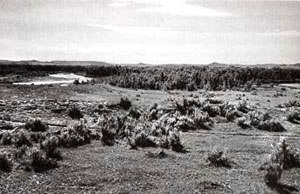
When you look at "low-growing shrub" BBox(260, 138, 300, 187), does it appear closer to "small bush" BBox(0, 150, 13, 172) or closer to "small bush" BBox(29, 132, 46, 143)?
"small bush" BBox(0, 150, 13, 172)

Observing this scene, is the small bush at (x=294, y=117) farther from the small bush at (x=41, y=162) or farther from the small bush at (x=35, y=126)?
the small bush at (x=41, y=162)

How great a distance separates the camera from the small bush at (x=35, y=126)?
20.1 metres

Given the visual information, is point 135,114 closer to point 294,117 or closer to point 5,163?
point 294,117

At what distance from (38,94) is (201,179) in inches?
923

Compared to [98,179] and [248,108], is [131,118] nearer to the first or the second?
[248,108]

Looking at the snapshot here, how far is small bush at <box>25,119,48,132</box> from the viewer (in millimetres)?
20062

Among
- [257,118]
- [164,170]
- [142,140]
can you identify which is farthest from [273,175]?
[257,118]

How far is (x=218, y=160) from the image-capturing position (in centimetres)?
1491

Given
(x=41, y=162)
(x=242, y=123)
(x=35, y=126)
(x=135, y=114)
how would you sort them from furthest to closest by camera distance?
(x=135, y=114), (x=242, y=123), (x=35, y=126), (x=41, y=162)

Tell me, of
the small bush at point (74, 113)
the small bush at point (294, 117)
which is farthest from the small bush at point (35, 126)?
the small bush at point (294, 117)

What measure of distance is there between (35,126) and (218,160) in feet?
32.5

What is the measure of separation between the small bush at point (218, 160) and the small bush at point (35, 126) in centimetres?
915

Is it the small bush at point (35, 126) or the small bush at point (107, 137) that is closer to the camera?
the small bush at point (107, 137)

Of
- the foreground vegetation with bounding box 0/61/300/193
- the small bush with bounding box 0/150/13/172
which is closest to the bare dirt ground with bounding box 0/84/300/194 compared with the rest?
the foreground vegetation with bounding box 0/61/300/193
